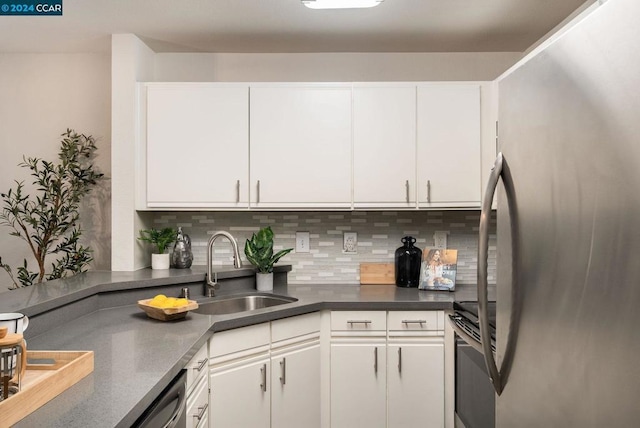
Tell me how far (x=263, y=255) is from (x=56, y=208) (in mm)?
1258

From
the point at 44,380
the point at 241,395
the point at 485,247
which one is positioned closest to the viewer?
the point at 485,247

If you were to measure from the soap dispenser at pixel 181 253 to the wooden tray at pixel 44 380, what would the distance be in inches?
65.2

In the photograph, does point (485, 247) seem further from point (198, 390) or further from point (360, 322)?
point (360, 322)

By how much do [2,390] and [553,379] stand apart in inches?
44.9

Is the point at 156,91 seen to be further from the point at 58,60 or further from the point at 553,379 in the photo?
the point at 553,379

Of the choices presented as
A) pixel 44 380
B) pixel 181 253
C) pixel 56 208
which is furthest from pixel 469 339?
pixel 56 208

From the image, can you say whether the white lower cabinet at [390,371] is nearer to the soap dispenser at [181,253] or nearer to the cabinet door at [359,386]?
the cabinet door at [359,386]

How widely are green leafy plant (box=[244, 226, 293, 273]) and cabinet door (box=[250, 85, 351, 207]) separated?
0.18 metres

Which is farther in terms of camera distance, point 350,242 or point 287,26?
point 350,242

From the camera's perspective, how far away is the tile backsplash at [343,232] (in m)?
3.47

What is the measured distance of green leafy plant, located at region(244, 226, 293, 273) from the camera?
124 inches

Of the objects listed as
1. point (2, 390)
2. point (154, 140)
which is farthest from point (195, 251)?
point (2, 390)

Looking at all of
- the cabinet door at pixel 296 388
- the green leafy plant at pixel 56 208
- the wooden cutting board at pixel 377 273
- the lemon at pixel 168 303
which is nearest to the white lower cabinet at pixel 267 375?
the cabinet door at pixel 296 388

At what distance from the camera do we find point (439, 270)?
318 cm
